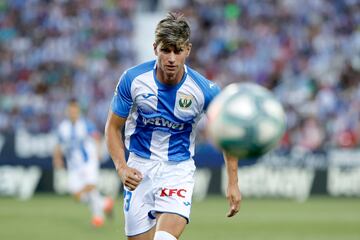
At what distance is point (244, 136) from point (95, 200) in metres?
9.59

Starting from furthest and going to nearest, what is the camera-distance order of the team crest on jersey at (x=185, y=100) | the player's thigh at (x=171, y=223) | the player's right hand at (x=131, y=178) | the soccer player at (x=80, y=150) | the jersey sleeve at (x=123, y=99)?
the soccer player at (x=80, y=150) → the team crest on jersey at (x=185, y=100) → the jersey sleeve at (x=123, y=99) → the player's thigh at (x=171, y=223) → the player's right hand at (x=131, y=178)

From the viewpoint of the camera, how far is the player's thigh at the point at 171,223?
288 inches

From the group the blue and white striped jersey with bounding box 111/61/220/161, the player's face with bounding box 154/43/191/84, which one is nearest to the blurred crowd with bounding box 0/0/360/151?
the blue and white striped jersey with bounding box 111/61/220/161

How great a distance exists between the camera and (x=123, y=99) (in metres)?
7.49

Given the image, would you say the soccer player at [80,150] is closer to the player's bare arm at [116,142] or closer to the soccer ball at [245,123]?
the player's bare arm at [116,142]

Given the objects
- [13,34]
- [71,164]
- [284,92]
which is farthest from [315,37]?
[71,164]

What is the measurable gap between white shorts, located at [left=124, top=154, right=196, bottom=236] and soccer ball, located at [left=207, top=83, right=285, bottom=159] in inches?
40.6

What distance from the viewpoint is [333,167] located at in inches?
848

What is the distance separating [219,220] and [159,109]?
9.42 meters

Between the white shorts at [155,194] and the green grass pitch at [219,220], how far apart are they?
5.89 metres

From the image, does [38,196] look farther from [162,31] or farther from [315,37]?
[162,31]

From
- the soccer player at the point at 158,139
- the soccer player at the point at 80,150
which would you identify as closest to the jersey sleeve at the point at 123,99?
the soccer player at the point at 158,139

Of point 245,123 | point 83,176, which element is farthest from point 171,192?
point 83,176

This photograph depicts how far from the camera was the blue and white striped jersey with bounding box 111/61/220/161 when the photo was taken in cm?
755
